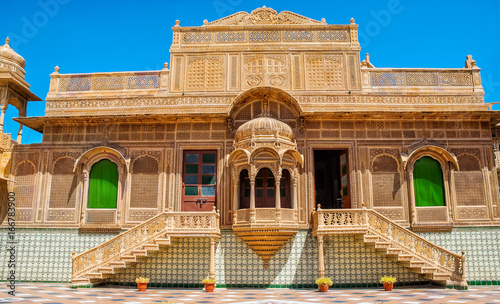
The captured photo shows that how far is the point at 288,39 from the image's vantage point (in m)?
17.2

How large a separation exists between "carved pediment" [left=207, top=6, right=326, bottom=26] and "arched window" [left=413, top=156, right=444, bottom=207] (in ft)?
22.9

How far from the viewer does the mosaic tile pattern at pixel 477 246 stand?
14.5 meters

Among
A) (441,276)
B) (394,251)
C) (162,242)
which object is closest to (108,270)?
(162,242)

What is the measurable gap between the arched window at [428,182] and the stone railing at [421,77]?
308 cm

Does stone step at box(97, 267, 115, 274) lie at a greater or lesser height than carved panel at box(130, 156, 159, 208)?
lesser

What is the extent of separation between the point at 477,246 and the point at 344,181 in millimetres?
4930

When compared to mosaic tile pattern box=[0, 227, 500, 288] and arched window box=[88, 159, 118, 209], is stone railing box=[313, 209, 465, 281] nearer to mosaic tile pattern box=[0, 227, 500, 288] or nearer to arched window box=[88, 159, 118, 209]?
mosaic tile pattern box=[0, 227, 500, 288]

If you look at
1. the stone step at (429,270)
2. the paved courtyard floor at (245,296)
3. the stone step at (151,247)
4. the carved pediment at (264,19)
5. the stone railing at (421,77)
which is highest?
the carved pediment at (264,19)

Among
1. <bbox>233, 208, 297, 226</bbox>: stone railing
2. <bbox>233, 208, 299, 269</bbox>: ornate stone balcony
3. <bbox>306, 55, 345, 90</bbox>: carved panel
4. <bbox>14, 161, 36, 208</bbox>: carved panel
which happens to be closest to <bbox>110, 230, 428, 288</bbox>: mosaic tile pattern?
<bbox>233, 208, 299, 269</bbox>: ornate stone balcony

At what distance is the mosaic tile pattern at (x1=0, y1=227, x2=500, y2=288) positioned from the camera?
47.3ft

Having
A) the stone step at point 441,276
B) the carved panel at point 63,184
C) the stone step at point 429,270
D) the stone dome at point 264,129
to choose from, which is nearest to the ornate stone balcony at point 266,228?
the stone dome at point 264,129

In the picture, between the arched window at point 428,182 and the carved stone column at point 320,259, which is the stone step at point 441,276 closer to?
the arched window at point 428,182

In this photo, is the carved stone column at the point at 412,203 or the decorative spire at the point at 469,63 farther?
the decorative spire at the point at 469,63

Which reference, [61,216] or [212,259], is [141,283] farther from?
[61,216]
